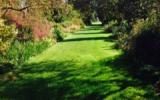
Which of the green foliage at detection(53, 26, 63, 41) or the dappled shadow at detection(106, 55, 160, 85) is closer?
the dappled shadow at detection(106, 55, 160, 85)

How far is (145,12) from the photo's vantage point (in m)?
40.6

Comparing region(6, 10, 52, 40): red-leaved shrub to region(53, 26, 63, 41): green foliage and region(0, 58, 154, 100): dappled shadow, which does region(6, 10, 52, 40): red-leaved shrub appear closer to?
region(53, 26, 63, 41): green foliage

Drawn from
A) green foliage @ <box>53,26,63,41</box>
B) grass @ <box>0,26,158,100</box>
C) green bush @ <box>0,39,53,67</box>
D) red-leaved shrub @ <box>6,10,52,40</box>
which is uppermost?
red-leaved shrub @ <box>6,10,52,40</box>

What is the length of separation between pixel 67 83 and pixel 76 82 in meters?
0.45

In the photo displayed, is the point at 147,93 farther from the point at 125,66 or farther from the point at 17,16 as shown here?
the point at 17,16

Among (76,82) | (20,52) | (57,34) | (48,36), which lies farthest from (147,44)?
(57,34)

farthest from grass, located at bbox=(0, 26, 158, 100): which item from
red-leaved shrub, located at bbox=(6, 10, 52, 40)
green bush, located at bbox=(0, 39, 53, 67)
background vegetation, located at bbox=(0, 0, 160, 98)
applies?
red-leaved shrub, located at bbox=(6, 10, 52, 40)

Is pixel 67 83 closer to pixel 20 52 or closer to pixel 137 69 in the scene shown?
pixel 137 69

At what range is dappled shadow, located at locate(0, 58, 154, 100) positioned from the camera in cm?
1716

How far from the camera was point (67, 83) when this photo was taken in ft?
63.1

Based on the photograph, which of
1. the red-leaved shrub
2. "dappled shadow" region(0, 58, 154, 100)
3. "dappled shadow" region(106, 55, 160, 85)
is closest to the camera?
"dappled shadow" region(0, 58, 154, 100)

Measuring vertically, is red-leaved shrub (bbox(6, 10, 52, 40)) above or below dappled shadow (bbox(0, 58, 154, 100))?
above

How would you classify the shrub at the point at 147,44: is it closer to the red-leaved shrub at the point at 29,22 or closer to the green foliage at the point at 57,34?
the red-leaved shrub at the point at 29,22

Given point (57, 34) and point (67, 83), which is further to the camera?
point (57, 34)
